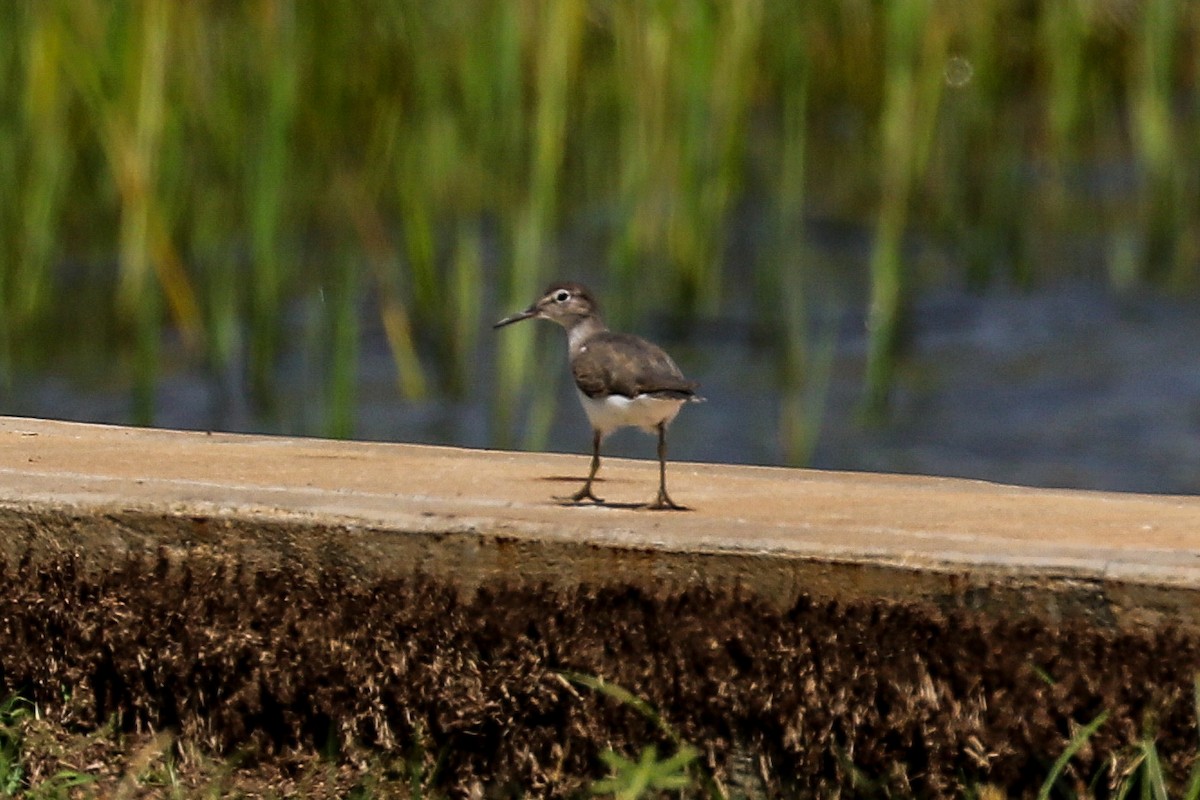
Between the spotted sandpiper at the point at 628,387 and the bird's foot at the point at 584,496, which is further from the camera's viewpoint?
the spotted sandpiper at the point at 628,387

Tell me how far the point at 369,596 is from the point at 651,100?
283 cm

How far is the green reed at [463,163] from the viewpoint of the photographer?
508 cm

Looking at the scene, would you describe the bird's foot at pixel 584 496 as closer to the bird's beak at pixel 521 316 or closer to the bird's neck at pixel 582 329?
the bird's neck at pixel 582 329

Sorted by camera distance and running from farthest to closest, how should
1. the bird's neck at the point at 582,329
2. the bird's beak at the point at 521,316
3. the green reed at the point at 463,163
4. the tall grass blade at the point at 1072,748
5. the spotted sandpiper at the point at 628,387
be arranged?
the green reed at the point at 463,163, the bird's beak at the point at 521,316, the bird's neck at the point at 582,329, the spotted sandpiper at the point at 628,387, the tall grass blade at the point at 1072,748

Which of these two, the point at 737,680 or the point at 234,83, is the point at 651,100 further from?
the point at 737,680

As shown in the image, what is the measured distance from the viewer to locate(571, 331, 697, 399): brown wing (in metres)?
3.23

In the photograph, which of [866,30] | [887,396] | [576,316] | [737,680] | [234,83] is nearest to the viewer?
[737,680]

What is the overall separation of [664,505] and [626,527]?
0.26m

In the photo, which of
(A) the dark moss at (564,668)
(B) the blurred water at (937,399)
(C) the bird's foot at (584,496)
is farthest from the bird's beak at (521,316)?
(A) the dark moss at (564,668)

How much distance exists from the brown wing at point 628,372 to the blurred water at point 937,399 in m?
2.39

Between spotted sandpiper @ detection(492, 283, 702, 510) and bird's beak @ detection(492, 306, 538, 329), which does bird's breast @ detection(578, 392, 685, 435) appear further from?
bird's beak @ detection(492, 306, 538, 329)

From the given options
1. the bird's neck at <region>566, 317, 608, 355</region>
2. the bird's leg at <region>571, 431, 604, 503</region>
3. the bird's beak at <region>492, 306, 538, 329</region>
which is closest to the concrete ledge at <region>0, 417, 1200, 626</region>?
the bird's leg at <region>571, 431, 604, 503</region>

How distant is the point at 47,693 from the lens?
297 cm

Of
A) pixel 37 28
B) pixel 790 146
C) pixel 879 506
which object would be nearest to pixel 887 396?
pixel 790 146
